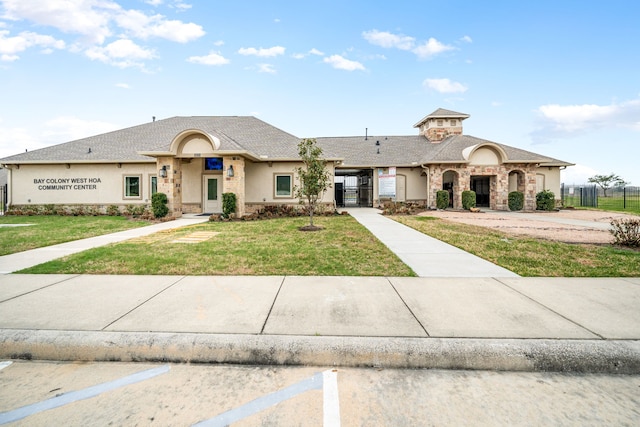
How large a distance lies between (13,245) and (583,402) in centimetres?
1241

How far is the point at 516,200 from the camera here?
21672 millimetres

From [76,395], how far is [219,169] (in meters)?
17.7

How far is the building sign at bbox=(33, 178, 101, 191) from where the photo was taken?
65.3 feet

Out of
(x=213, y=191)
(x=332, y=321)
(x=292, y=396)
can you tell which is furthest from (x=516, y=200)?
(x=292, y=396)

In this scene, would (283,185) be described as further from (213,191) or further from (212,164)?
(212,164)

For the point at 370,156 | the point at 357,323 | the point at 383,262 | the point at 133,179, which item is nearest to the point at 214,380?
the point at 357,323

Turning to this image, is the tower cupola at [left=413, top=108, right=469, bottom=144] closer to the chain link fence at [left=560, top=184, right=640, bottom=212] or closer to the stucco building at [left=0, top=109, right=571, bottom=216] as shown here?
the stucco building at [left=0, top=109, right=571, bottom=216]

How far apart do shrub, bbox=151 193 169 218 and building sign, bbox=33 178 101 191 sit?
6884 millimetres

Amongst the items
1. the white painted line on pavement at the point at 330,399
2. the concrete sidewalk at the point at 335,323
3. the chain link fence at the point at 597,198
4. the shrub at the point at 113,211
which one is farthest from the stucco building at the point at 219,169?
the white painted line on pavement at the point at 330,399

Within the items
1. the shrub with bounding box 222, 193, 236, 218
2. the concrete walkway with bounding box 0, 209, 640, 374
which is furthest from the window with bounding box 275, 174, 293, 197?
the concrete walkway with bounding box 0, 209, 640, 374

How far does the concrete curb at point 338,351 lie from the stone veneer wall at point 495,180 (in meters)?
19.8

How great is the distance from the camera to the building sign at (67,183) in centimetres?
1989

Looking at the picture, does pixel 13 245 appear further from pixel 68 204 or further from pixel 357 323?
pixel 68 204

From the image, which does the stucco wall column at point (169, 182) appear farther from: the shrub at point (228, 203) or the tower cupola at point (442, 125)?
the tower cupola at point (442, 125)
